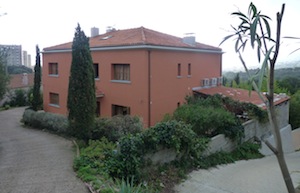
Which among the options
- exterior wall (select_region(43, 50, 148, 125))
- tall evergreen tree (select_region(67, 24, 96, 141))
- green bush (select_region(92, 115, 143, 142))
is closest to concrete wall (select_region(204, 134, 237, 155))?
green bush (select_region(92, 115, 143, 142))

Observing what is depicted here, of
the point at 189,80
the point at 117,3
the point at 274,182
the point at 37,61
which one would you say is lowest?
the point at 274,182

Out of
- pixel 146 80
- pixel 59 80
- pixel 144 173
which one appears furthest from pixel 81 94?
pixel 59 80

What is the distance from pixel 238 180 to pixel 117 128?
6.07m

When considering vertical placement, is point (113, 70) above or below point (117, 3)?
below

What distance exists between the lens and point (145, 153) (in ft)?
33.3

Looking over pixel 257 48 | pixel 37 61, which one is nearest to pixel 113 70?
pixel 37 61

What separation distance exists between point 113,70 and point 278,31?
15652mm

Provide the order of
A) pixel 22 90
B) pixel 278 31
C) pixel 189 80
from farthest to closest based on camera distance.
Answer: pixel 22 90, pixel 189 80, pixel 278 31

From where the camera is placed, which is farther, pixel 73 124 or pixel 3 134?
pixel 3 134

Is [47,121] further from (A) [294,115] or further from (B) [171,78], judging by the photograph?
(A) [294,115]

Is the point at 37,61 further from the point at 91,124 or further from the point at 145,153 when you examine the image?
the point at 145,153

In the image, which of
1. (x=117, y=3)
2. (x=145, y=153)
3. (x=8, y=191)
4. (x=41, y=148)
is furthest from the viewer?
(x=117, y=3)

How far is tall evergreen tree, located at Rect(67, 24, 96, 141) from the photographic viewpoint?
13.8 meters

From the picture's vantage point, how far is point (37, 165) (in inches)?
393
